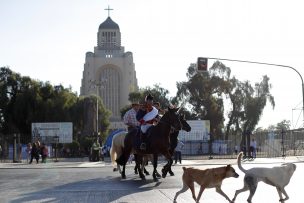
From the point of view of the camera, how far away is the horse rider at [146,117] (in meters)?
17.4

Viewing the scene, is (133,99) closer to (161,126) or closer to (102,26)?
(102,26)

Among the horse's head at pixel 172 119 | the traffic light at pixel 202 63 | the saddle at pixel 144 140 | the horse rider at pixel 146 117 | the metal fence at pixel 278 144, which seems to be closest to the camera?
the horse's head at pixel 172 119

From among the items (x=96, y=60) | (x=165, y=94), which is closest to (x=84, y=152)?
(x=165, y=94)

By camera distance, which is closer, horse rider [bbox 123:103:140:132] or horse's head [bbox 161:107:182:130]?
horse's head [bbox 161:107:182:130]

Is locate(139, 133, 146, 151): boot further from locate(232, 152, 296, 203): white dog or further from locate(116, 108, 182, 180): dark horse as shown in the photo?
locate(232, 152, 296, 203): white dog

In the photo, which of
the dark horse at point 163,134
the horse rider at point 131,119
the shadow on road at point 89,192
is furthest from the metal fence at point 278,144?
the shadow on road at point 89,192

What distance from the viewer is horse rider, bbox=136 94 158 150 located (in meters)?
17.4

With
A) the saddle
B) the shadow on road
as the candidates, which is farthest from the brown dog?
the saddle

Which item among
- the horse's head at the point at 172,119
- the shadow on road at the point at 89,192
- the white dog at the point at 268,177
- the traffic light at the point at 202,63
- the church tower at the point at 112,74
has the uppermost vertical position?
the church tower at the point at 112,74

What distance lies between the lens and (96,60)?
14338cm

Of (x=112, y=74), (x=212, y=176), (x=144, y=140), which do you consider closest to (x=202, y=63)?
(x=144, y=140)

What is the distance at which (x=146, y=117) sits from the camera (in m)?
17.8

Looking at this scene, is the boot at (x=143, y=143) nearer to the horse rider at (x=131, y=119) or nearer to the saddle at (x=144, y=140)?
the saddle at (x=144, y=140)

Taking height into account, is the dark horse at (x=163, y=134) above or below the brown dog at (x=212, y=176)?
above
